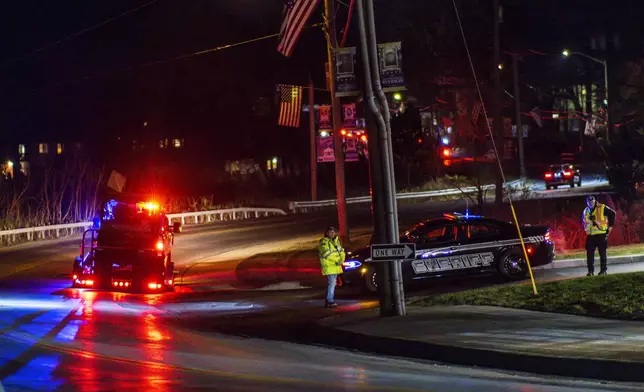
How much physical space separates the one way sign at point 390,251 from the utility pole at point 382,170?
1.10 feet

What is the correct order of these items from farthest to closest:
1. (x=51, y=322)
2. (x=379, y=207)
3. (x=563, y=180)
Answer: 1. (x=563, y=180)
2. (x=51, y=322)
3. (x=379, y=207)

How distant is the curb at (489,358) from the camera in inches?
391

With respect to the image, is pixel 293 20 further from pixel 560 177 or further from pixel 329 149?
pixel 560 177

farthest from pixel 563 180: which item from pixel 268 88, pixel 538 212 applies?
pixel 538 212

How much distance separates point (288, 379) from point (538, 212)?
25.5 metres

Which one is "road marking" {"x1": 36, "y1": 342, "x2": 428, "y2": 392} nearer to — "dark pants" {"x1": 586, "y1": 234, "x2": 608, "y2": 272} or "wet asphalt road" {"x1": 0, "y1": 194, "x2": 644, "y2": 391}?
"wet asphalt road" {"x1": 0, "y1": 194, "x2": 644, "y2": 391}

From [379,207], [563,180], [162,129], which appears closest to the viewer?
[379,207]

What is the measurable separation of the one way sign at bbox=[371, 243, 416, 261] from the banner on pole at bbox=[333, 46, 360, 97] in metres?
2.95

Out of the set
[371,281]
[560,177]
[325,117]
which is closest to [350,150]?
[325,117]

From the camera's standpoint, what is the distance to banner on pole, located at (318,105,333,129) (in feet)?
115

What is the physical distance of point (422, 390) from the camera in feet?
31.1

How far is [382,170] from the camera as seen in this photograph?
48.8 ft

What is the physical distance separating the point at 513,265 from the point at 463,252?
1.22 m

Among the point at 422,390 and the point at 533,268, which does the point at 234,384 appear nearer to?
the point at 422,390
